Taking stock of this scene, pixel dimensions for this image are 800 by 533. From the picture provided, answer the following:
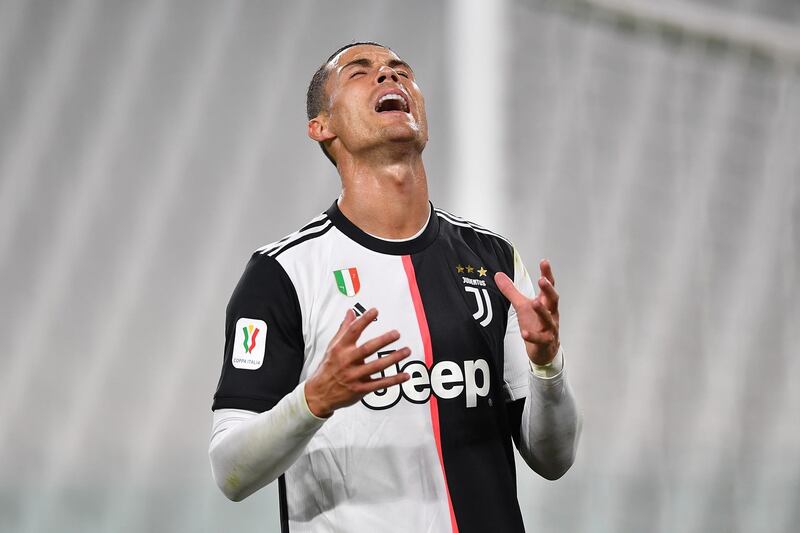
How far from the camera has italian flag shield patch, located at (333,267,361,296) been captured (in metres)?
1.49

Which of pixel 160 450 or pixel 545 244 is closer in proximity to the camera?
pixel 160 450

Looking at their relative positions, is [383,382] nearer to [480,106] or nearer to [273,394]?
[273,394]

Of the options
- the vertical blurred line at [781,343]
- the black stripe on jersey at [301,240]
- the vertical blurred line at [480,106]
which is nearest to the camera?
the black stripe on jersey at [301,240]

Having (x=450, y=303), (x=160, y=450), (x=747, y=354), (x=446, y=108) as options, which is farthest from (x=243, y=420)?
(x=747, y=354)

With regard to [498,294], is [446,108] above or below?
above

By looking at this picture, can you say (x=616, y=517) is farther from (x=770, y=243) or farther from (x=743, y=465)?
(x=770, y=243)

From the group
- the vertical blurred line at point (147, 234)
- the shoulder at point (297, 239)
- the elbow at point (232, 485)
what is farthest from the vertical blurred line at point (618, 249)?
the elbow at point (232, 485)

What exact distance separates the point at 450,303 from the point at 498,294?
104mm

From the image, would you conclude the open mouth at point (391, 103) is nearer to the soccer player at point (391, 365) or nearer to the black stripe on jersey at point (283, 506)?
the soccer player at point (391, 365)

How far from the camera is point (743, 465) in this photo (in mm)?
3748

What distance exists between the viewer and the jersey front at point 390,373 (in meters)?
1.40

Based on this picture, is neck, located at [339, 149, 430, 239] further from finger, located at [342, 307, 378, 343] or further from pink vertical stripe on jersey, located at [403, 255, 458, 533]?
finger, located at [342, 307, 378, 343]

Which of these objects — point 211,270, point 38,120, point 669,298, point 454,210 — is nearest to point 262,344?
point 211,270

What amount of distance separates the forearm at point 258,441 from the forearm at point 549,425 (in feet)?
1.24
